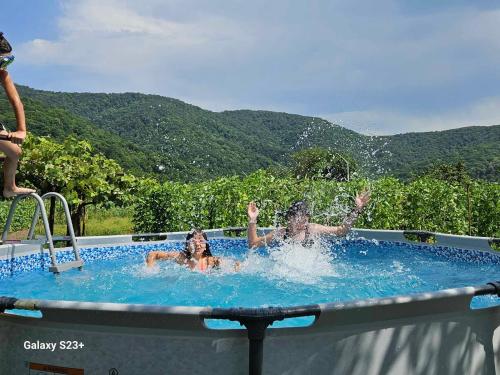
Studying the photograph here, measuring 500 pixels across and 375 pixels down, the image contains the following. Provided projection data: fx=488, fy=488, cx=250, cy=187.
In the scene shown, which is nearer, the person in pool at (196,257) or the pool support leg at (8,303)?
the pool support leg at (8,303)

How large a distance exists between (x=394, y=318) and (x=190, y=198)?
919cm

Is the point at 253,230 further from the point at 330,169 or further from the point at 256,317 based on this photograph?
the point at 330,169

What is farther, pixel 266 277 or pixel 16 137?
pixel 266 277

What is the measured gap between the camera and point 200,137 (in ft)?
170

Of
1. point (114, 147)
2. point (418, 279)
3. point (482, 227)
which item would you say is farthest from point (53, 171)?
point (114, 147)

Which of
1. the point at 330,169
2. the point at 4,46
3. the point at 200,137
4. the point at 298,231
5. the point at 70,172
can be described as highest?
the point at 200,137

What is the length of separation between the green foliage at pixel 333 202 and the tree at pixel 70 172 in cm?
136

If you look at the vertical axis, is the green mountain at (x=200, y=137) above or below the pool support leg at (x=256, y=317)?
above

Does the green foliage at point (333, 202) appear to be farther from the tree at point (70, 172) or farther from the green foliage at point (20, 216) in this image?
the green foliage at point (20, 216)

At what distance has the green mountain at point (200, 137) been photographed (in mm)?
36531

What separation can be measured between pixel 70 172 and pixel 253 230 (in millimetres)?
5360

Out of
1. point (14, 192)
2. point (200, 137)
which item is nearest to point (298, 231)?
point (14, 192)

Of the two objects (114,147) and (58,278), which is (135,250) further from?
(114,147)

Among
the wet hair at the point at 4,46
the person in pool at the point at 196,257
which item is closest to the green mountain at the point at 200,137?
the person in pool at the point at 196,257
